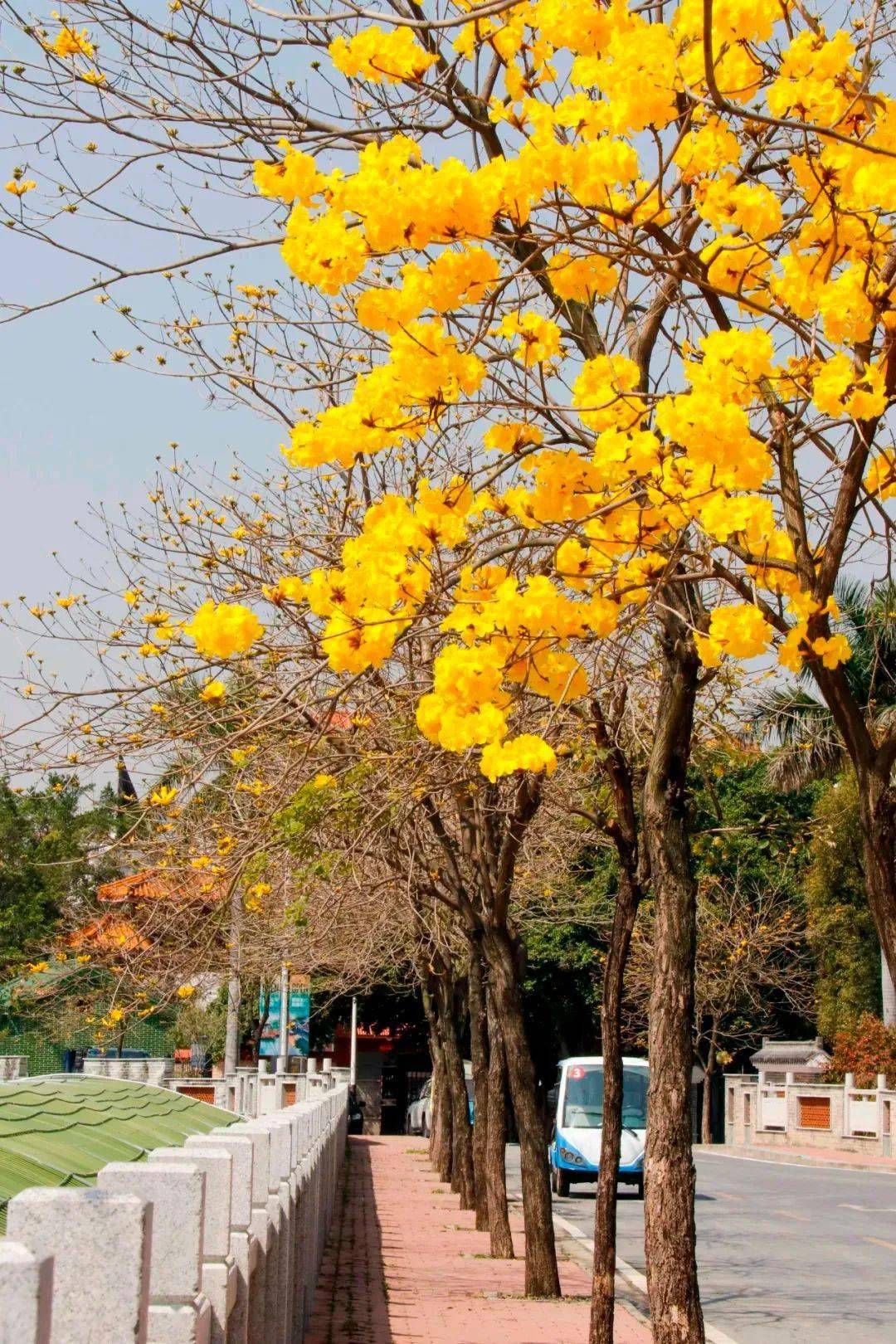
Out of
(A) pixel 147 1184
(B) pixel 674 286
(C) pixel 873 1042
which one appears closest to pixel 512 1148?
(C) pixel 873 1042

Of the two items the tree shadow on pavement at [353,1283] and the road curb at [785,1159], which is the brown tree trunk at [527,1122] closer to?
the tree shadow on pavement at [353,1283]

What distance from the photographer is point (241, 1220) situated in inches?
191

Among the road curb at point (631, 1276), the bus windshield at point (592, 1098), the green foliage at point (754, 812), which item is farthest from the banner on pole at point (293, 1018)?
the road curb at point (631, 1276)

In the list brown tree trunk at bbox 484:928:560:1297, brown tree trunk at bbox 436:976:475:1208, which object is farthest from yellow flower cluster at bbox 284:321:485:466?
brown tree trunk at bbox 436:976:475:1208

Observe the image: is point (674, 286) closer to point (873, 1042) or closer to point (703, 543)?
point (703, 543)

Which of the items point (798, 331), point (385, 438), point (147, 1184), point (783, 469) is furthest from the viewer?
point (783, 469)

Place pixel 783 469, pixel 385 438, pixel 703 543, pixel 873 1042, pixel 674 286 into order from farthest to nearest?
pixel 873 1042, pixel 674 286, pixel 703 543, pixel 783 469, pixel 385 438

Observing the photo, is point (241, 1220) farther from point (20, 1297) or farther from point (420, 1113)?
point (420, 1113)

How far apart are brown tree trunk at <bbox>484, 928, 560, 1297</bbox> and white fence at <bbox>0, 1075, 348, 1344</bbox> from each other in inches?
294

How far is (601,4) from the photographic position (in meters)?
6.89

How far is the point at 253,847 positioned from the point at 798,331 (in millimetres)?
5255

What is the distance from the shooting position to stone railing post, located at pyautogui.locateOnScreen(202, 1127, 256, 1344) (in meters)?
4.61

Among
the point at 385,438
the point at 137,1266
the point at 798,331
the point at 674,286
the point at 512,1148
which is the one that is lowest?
the point at 512,1148

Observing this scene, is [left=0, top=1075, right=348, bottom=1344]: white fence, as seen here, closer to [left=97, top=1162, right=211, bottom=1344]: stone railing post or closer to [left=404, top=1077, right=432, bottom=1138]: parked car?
[left=97, top=1162, right=211, bottom=1344]: stone railing post
